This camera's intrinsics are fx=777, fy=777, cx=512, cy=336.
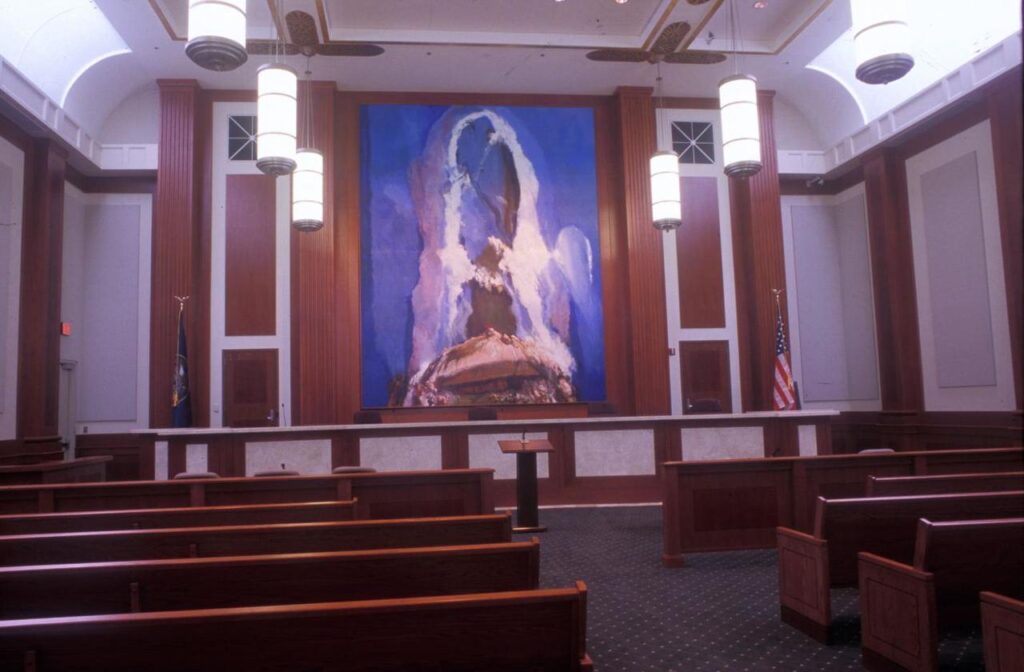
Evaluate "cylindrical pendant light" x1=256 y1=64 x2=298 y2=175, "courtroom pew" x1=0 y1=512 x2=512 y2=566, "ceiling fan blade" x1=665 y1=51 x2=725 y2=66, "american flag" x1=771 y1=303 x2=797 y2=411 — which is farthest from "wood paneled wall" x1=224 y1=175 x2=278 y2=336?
"courtroom pew" x1=0 y1=512 x2=512 y2=566

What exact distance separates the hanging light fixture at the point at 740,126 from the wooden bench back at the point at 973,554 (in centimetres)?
410

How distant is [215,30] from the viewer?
15.0 feet

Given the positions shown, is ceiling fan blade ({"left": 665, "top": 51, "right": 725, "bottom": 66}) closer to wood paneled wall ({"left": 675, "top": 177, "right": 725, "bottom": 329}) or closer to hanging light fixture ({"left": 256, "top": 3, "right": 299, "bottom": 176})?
wood paneled wall ({"left": 675, "top": 177, "right": 725, "bottom": 329})

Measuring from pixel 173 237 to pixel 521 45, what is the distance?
551 centimetres

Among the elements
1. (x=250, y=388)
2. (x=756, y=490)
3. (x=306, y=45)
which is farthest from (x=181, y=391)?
(x=756, y=490)

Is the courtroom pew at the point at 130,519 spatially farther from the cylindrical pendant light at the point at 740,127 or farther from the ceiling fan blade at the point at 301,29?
the ceiling fan blade at the point at 301,29

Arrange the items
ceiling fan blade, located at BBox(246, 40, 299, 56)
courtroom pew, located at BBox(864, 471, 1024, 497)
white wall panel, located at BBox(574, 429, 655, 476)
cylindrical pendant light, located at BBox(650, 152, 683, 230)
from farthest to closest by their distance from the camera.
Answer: ceiling fan blade, located at BBox(246, 40, 299, 56) → cylindrical pendant light, located at BBox(650, 152, 683, 230) → white wall panel, located at BBox(574, 429, 655, 476) → courtroom pew, located at BBox(864, 471, 1024, 497)

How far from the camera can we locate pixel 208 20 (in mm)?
4566

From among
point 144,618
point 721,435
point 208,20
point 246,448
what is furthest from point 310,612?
point 721,435

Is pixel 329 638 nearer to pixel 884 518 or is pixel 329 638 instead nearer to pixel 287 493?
pixel 884 518

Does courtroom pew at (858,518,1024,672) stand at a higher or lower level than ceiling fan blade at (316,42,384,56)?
lower

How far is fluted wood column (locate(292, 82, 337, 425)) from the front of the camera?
10.9 meters

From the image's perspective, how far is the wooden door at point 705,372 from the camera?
38.2 ft

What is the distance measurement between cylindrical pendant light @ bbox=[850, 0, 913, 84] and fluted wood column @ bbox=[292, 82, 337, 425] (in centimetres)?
750
